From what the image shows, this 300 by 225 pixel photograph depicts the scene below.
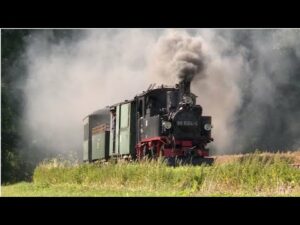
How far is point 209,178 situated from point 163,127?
726cm

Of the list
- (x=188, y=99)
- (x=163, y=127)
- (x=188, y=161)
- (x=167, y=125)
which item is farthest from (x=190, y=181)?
(x=188, y=99)

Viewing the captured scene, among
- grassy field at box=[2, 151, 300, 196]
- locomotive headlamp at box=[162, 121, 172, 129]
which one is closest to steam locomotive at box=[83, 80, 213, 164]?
locomotive headlamp at box=[162, 121, 172, 129]

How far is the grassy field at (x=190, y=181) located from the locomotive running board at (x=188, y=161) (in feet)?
7.98

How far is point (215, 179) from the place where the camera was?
20406 millimetres

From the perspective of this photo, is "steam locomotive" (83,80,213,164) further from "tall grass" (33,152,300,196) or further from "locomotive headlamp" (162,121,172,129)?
"tall grass" (33,152,300,196)

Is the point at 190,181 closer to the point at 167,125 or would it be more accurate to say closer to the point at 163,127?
the point at 167,125

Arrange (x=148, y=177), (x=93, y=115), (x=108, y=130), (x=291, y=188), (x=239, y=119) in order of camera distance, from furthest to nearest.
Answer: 1. (x=239, y=119)
2. (x=93, y=115)
3. (x=108, y=130)
4. (x=148, y=177)
5. (x=291, y=188)

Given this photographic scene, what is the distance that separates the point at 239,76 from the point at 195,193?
21474 mm

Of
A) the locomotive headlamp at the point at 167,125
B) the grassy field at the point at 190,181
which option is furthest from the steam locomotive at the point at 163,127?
the grassy field at the point at 190,181

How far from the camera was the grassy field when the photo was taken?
19.7m

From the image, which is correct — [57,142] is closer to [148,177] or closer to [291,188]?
[148,177]

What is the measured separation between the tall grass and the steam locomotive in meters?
3.06

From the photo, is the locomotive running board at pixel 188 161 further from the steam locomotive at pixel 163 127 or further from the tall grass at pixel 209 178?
the tall grass at pixel 209 178

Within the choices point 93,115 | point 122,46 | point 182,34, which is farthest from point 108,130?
point 122,46
